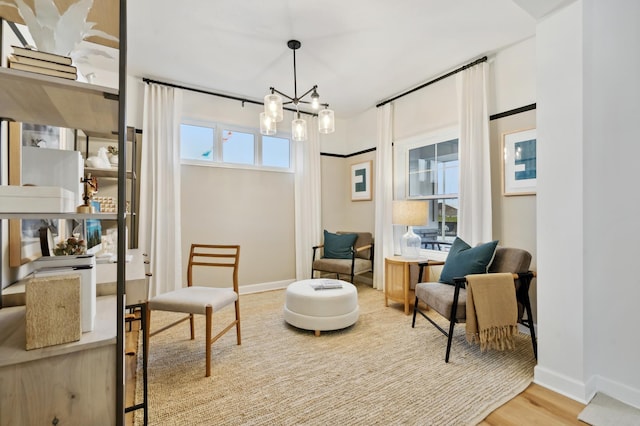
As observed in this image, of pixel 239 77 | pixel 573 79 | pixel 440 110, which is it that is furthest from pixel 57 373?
pixel 440 110

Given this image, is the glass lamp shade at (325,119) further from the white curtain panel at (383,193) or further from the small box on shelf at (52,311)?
the small box on shelf at (52,311)

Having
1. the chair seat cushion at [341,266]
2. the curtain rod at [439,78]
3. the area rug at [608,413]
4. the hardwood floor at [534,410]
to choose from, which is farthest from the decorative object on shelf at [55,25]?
the chair seat cushion at [341,266]

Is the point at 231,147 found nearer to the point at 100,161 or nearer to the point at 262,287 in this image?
the point at 100,161

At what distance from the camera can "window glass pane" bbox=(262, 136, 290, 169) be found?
14.1 feet

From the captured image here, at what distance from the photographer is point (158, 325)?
2.90 m

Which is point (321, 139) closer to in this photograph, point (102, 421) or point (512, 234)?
point (512, 234)

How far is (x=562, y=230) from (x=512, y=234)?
1.12 meters

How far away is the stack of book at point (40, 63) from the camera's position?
2.94ft

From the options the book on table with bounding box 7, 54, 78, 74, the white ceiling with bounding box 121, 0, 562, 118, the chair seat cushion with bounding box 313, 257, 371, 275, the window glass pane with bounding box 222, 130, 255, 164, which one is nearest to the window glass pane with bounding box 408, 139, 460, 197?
the white ceiling with bounding box 121, 0, 562, 118

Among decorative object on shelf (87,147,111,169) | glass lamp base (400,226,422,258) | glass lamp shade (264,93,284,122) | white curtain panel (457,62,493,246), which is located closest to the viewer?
glass lamp shade (264,93,284,122)

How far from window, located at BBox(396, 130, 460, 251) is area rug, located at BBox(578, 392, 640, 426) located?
79.2 inches

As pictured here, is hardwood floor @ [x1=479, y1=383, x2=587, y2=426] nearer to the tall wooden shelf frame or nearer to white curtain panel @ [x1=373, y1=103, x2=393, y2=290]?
the tall wooden shelf frame

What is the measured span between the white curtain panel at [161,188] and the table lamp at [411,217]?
8.70 feet

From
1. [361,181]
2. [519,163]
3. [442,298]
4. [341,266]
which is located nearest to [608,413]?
[442,298]
